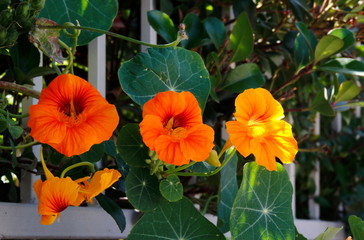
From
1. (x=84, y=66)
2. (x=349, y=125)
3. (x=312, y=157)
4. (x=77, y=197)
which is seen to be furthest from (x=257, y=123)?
(x=349, y=125)

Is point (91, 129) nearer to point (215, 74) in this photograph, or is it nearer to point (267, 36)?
point (215, 74)

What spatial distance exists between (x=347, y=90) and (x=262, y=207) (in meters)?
0.63

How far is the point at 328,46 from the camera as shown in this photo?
4.79 feet

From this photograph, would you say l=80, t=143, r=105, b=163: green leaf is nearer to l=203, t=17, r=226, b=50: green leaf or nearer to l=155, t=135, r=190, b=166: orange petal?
l=155, t=135, r=190, b=166: orange petal

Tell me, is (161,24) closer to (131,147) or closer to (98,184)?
(131,147)

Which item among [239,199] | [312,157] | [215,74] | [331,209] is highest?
[215,74]

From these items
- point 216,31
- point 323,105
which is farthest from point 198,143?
point 323,105

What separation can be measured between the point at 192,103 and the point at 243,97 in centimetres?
9

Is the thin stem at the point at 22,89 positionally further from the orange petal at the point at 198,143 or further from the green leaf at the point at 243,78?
the green leaf at the point at 243,78

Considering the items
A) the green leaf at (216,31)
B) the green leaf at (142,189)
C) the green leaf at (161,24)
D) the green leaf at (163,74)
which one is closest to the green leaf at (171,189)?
the green leaf at (142,189)

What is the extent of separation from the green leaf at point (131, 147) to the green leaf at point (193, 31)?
1.49 ft

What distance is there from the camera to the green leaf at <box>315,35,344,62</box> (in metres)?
1.44

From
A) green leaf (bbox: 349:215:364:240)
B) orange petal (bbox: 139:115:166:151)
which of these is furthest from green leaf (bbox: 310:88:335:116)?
orange petal (bbox: 139:115:166:151)

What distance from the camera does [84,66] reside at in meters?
1.66
